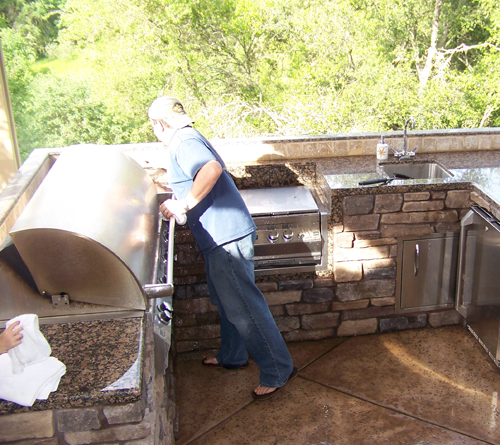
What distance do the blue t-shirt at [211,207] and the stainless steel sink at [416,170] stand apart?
152 cm

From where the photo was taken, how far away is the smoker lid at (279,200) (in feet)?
10.0

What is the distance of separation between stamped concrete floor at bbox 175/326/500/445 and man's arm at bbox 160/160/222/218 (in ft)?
3.91

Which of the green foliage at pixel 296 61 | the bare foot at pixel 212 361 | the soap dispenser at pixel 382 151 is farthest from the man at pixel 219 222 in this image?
the green foliage at pixel 296 61

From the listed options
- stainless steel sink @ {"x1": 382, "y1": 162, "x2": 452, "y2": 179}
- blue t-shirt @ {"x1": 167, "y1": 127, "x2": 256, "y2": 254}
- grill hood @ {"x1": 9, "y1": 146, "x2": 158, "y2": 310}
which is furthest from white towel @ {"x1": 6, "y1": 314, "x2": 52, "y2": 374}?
stainless steel sink @ {"x1": 382, "y1": 162, "x2": 452, "y2": 179}

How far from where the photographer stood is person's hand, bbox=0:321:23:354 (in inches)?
58.1

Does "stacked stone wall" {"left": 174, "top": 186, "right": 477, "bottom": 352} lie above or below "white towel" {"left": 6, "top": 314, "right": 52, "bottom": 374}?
below

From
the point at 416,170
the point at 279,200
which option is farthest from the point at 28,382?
the point at 416,170

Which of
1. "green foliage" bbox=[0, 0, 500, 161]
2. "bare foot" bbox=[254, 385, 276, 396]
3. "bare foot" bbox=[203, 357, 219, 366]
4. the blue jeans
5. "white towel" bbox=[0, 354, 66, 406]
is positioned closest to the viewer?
"white towel" bbox=[0, 354, 66, 406]

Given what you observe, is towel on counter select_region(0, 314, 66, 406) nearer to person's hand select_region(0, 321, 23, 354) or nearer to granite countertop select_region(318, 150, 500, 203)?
person's hand select_region(0, 321, 23, 354)

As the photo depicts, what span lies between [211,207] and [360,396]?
53.5 inches

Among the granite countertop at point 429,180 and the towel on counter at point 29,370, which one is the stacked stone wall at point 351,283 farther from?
the towel on counter at point 29,370

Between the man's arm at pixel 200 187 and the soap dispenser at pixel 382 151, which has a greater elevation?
the man's arm at pixel 200 187

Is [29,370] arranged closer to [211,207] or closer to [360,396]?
Result: [211,207]

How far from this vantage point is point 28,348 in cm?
152
